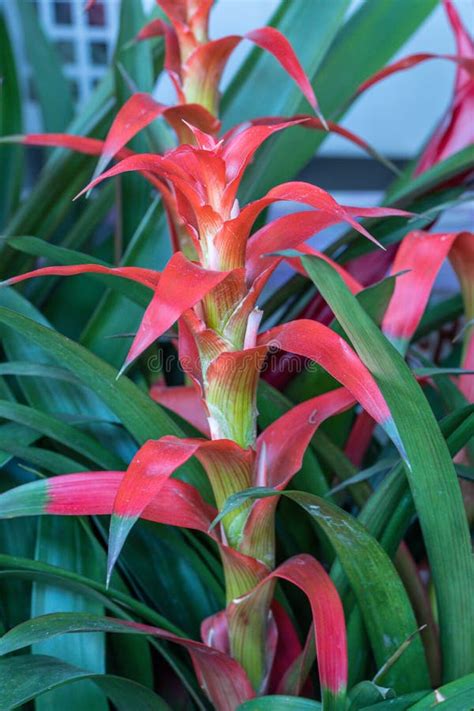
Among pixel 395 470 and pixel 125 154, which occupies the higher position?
pixel 125 154

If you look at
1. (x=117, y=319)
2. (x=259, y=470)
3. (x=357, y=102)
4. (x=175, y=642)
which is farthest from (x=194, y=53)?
(x=357, y=102)

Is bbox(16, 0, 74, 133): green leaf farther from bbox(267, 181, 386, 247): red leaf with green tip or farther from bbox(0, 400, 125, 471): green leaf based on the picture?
bbox(267, 181, 386, 247): red leaf with green tip

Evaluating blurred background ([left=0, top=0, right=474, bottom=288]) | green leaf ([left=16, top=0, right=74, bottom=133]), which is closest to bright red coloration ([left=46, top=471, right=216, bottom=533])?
green leaf ([left=16, top=0, right=74, bottom=133])

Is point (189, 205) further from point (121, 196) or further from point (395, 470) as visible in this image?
point (121, 196)

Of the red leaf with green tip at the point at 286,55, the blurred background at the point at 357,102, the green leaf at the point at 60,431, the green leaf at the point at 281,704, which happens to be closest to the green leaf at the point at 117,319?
the green leaf at the point at 60,431

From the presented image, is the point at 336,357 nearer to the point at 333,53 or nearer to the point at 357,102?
the point at 333,53

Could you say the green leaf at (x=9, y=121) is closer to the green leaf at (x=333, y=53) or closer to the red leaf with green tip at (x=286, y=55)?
the green leaf at (x=333, y=53)

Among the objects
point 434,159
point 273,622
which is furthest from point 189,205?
point 434,159
